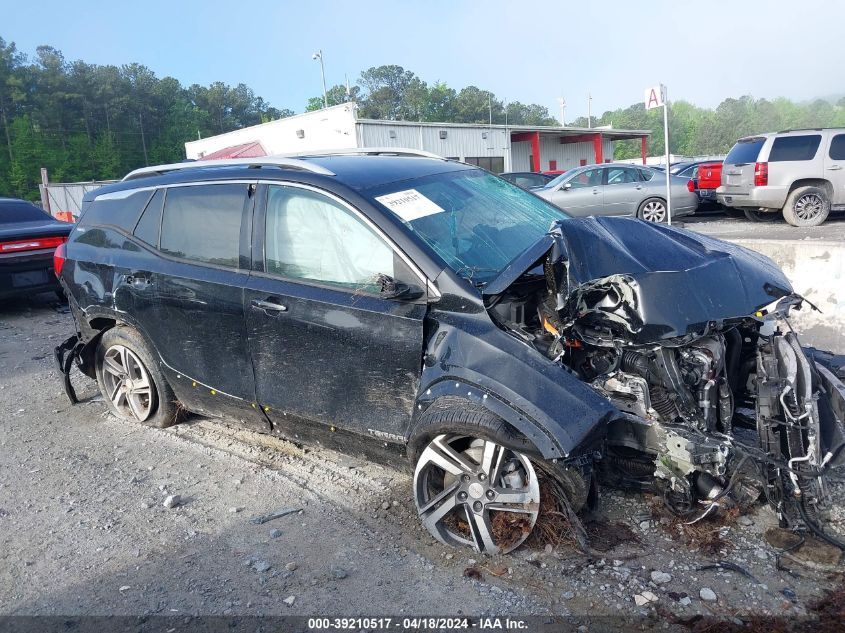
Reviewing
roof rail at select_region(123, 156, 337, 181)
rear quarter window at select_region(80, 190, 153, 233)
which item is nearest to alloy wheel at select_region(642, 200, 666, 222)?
roof rail at select_region(123, 156, 337, 181)

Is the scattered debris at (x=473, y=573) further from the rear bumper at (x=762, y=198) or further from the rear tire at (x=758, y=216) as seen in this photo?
the rear tire at (x=758, y=216)

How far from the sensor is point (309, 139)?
27.9 meters

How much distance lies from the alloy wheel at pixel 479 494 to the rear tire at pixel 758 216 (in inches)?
477

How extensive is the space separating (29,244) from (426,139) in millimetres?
21694

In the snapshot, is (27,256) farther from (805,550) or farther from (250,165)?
(805,550)

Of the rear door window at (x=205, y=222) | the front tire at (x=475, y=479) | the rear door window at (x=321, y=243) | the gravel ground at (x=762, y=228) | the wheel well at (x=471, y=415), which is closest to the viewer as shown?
the wheel well at (x=471, y=415)

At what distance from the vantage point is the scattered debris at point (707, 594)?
110 inches

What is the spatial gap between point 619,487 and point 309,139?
26596mm

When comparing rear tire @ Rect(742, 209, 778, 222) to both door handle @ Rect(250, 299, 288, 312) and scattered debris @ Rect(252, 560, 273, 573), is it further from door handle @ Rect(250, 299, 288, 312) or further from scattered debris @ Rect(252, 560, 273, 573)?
scattered debris @ Rect(252, 560, 273, 573)

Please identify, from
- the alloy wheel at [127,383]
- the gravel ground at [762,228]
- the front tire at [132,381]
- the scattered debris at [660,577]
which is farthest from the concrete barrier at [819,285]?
the alloy wheel at [127,383]

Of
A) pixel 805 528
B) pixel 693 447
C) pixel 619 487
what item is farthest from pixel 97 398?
pixel 805 528

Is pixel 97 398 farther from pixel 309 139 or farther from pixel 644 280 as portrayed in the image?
pixel 309 139

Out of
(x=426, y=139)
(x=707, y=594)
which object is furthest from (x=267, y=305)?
(x=426, y=139)

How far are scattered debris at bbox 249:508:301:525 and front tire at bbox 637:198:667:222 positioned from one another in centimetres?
1189
